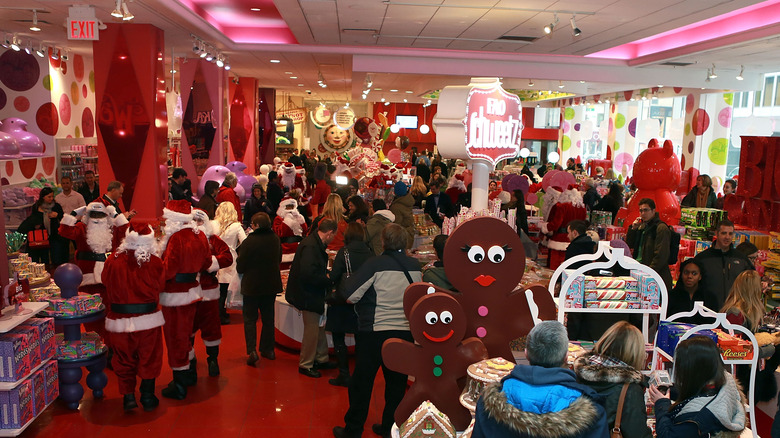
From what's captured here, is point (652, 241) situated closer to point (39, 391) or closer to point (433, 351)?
point (433, 351)

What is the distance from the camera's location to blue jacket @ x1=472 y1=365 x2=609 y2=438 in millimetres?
2188

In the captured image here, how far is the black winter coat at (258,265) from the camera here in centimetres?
559

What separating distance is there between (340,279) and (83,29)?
436 centimetres

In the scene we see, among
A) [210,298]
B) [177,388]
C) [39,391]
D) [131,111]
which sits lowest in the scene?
[177,388]

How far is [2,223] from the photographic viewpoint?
15.3 ft

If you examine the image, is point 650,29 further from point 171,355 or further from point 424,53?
point 171,355

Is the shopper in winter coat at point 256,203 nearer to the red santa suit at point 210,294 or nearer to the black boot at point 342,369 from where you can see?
the red santa suit at point 210,294

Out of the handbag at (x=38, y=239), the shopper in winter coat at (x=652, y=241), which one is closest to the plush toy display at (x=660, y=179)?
the shopper in winter coat at (x=652, y=241)

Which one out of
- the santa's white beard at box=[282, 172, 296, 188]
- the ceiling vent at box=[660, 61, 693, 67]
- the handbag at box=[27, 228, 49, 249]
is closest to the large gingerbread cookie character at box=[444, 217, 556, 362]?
the handbag at box=[27, 228, 49, 249]

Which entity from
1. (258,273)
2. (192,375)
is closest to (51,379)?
(192,375)

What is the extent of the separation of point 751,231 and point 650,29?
2729 millimetres

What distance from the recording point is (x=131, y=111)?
325 inches

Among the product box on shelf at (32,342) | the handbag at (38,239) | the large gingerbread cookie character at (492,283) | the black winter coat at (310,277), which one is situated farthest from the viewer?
the handbag at (38,239)

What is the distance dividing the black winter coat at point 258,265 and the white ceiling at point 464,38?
2654 millimetres
